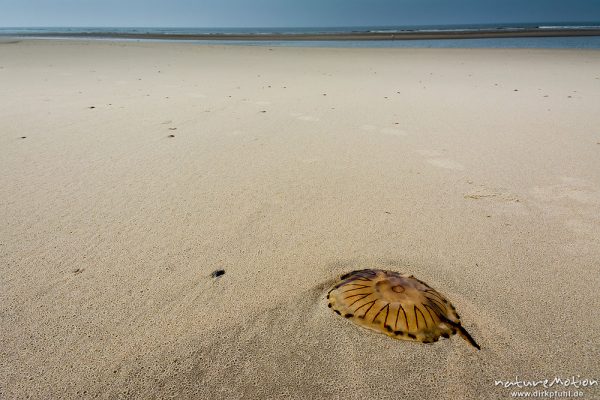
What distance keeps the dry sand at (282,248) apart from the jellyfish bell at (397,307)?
1.7 inches

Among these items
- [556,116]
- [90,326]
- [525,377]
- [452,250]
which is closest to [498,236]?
[452,250]

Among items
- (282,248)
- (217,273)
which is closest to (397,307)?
(282,248)

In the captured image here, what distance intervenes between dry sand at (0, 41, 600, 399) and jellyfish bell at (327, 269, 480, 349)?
0.04 m

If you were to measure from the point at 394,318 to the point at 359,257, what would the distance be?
15.7 inches

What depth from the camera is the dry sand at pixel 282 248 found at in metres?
1.09

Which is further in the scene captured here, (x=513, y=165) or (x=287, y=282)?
(x=513, y=165)

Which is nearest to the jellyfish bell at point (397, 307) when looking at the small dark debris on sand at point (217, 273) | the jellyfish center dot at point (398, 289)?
the jellyfish center dot at point (398, 289)

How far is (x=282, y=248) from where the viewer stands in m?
1.64

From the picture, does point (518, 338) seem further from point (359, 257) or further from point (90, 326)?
point (90, 326)

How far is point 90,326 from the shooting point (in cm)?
121

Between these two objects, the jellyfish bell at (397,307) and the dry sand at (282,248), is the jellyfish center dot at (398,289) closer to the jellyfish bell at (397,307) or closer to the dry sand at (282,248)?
the jellyfish bell at (397,307)

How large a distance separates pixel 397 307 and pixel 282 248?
1.93 ft

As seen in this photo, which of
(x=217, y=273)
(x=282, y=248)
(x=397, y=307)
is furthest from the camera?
(x=282, y=248)

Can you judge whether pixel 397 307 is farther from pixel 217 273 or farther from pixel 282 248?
pixel 217 273
